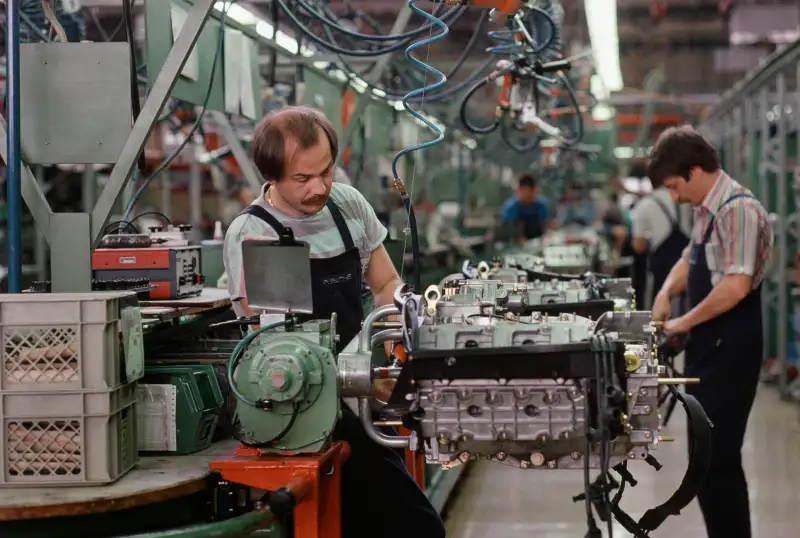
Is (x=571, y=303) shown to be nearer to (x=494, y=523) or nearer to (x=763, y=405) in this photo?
(x=494, y=523)

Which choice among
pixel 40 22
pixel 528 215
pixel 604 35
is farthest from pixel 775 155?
pixel 40 22

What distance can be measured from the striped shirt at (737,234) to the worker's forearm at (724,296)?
0.03 meters

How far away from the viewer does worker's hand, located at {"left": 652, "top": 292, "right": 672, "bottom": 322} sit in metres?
3.80

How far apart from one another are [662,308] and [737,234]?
1.81 ft

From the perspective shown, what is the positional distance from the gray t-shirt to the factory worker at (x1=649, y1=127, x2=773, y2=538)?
136 centimetres

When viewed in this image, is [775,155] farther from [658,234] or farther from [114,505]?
[114,505]

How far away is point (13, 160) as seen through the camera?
2334 mm

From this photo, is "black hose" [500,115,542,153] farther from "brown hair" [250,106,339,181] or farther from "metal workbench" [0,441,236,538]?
"metal workbench" [0,441,236,538]

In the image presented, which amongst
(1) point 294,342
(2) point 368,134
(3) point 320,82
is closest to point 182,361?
(1) point 294,342

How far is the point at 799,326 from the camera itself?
7.38 meters

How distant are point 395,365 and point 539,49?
1.91 meters

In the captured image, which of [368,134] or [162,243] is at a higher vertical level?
[368,134]

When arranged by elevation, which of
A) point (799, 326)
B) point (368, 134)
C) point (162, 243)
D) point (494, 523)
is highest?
point (368, 134)

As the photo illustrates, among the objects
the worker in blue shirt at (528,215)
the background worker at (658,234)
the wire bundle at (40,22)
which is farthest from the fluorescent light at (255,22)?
the worker in blue shirt at (528,215)
